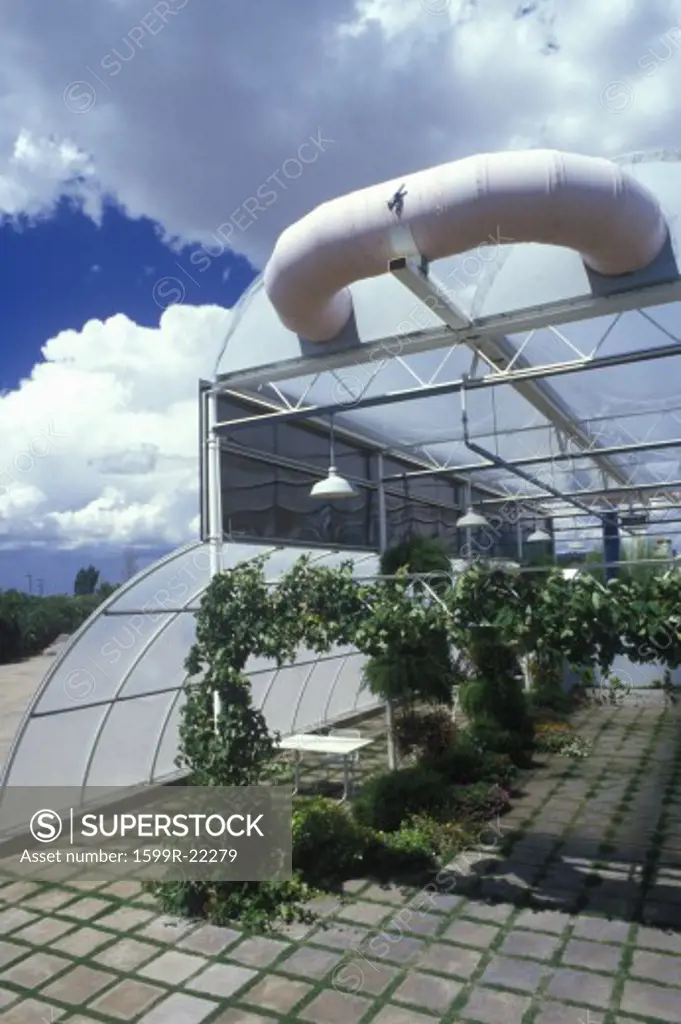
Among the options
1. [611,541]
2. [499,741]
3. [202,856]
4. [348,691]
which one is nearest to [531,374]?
[202,856]

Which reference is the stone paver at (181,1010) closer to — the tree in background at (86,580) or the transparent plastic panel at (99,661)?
the transparent plastic panel at (99,661)

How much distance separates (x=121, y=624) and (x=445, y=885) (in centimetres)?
543

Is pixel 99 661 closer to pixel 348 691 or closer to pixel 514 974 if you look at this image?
pixel 514 974

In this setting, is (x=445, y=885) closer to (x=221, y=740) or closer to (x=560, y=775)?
(x=221, y=740)

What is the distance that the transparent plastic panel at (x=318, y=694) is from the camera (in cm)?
1609

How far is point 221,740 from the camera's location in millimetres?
8117

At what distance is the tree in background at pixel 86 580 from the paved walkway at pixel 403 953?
193 ft

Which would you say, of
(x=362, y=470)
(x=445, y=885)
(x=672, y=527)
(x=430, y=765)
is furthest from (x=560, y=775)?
(x=672, y=527)

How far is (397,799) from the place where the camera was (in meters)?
10.0

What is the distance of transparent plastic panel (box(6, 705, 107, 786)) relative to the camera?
→ 9539 mm

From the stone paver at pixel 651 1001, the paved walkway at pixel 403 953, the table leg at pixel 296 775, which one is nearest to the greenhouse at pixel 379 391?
the table leg at pixel 296 775

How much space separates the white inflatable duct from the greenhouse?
0.7 inches

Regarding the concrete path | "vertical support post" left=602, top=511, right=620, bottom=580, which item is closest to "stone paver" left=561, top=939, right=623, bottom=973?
the concrete path

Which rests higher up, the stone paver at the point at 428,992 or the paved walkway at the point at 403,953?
the paved walkway at the point at 403,953
